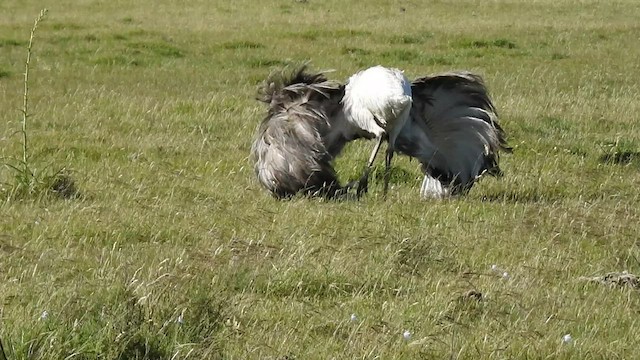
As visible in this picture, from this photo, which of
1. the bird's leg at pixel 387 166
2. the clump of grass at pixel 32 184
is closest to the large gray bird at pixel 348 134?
the bird's leg at pixel 387 166

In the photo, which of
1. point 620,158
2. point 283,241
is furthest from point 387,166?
point 620,158

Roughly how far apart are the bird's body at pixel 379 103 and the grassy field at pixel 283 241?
1.92 ft

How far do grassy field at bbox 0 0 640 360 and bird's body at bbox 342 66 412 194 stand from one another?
59cm

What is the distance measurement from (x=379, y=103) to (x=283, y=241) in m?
1.47

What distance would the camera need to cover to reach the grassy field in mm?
4906

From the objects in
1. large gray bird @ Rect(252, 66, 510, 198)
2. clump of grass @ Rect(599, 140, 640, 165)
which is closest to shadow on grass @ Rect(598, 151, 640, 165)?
clump of grass @ Rect(599, 140, 640, 165)

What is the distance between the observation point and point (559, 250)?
708 cm

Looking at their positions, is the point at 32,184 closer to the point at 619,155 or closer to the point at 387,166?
the point at 387,166

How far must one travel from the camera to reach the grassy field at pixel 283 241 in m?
4.91

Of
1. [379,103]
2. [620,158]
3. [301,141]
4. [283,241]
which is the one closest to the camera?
[283,241]

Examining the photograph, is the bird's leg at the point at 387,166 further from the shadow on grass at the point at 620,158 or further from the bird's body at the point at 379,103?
the shadow on grass at the point at 620,158

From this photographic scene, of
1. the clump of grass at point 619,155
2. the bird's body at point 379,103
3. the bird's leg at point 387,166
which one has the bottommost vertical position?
the clump of grass at point 619,155

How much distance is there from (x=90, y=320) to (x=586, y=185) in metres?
6.12

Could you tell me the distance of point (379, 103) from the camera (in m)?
7.73
